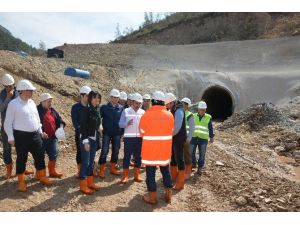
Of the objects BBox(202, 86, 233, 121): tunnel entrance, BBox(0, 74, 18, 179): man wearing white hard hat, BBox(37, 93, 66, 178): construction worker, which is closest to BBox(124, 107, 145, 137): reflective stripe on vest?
BBox(37, 93, 66, 178): construction worker

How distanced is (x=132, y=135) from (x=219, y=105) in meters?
21.3

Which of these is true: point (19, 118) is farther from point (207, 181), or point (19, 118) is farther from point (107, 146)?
point (207, 181)

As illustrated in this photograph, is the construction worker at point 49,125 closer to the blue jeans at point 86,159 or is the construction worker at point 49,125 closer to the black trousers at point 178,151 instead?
the blue jeans at point 86,159

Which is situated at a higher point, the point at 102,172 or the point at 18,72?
the point at 18,72

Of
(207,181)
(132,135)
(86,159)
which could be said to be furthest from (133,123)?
(207,181)

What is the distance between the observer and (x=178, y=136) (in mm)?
7055

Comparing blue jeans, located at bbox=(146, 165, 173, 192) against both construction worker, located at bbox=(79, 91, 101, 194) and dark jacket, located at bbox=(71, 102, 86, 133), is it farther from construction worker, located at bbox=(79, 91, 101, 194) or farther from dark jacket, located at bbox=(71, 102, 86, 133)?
dark jacket, located at bbox=(71, 102, 86, 133)

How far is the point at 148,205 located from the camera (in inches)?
252

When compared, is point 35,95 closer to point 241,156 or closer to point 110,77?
point 241,156

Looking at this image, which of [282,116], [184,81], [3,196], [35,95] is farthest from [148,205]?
[184,81]

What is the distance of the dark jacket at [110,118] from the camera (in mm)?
7691

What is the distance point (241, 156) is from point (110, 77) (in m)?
10.2

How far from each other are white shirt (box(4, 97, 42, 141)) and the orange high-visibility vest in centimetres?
184

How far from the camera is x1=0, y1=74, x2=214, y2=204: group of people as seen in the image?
6273mm
